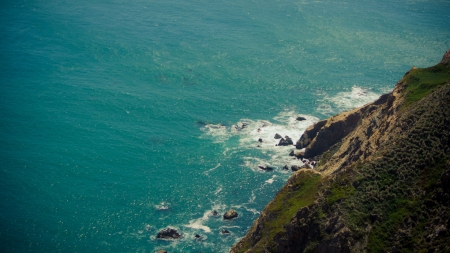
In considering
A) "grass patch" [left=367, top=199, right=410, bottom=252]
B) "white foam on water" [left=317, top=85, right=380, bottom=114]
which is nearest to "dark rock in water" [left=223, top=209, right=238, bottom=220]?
"grass patch" [left=367, top=199, right=410, bottom=252]

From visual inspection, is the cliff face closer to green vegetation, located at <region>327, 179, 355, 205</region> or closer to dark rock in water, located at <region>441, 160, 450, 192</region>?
green vegetation, located at <region>327, 179, 355, 205</region>

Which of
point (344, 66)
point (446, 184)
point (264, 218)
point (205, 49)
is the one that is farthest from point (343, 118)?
point (205, 49)

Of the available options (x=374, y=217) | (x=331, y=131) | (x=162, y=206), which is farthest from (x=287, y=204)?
(x=331, y=131)

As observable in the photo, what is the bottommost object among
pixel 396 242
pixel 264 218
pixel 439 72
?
pixel 264 218

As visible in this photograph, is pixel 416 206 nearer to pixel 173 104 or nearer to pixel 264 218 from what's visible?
pixel 264 218

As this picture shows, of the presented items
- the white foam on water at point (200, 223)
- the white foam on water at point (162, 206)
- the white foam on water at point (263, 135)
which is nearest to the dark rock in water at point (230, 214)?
the white foam on water at point (200, 223)

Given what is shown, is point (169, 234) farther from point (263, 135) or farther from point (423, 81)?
point (423, 81)
